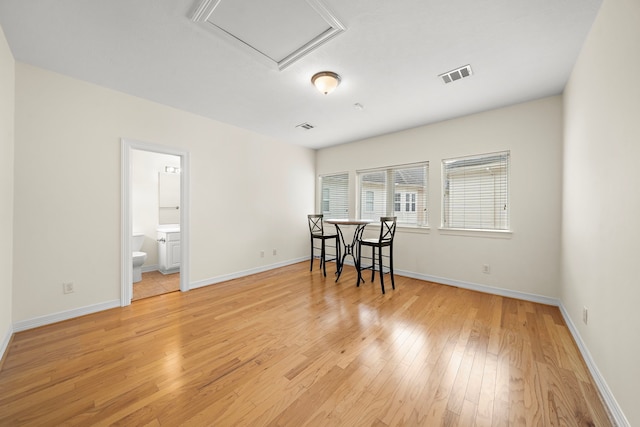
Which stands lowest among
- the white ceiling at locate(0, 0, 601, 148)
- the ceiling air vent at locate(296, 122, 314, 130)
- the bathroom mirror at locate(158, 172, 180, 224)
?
the bathroom mirror at locate(158, 172, 180, 224)

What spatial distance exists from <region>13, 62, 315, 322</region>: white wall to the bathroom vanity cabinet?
1.09 metres

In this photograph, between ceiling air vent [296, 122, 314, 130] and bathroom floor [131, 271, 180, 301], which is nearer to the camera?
bathroom floor [131, 271, 180, 301]

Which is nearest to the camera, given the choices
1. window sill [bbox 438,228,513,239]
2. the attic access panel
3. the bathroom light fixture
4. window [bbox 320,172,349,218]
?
the attic access panel

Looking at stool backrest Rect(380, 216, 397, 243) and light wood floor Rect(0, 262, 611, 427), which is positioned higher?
stool backrest Rect(380, 216, 397, 243)

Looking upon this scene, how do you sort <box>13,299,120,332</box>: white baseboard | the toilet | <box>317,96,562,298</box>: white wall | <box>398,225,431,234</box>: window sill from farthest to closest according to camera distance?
<box>398,225,431,234</box>: window sill < the toilet < <box>317,96,562,298</box>: white wall < <box>13,299,120,332</box>: white baseboard

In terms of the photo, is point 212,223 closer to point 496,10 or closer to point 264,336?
point 264,336

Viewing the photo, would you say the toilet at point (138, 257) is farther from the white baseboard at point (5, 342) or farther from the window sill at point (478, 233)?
the window sill at point (478, 233)

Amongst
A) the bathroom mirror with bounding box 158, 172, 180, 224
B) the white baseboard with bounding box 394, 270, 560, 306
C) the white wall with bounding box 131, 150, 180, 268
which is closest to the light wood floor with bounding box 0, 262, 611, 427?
the white baseboard with bounding box 394, 270, 560, 306

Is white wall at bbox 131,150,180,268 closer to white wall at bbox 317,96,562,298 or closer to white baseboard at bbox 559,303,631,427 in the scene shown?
white wall at bbox 317,96,562,298

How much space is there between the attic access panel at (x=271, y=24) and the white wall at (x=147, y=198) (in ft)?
10.9

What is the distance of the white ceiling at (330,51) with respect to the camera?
167cm

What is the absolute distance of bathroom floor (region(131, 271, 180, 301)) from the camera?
10.9 ft

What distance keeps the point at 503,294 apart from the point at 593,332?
62.3 inches

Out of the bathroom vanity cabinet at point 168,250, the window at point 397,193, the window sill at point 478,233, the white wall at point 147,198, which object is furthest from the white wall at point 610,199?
the white wall at point 147,198
